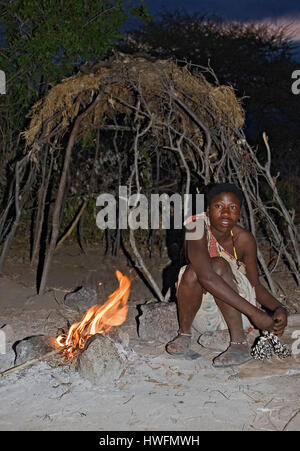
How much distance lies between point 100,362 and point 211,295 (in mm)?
900

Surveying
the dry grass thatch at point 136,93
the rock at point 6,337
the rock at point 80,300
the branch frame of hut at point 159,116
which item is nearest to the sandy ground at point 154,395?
the rock at point 6,337

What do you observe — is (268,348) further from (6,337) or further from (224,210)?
(6,337)

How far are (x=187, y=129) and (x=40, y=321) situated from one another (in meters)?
2.10

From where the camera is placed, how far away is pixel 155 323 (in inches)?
155

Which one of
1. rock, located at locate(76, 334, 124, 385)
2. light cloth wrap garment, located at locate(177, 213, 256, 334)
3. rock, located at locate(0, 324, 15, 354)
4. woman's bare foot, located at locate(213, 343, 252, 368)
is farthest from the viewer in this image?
rock, located at locate(0, 324, 15, 354)

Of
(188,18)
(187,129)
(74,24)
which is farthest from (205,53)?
(187,129)

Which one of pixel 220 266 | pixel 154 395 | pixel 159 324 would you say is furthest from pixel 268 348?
pixel 154 395

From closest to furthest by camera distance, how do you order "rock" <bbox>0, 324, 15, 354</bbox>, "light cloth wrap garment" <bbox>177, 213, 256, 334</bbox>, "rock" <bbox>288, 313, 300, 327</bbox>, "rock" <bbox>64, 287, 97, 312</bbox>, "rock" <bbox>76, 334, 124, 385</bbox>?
"rock" <bbox>76, 334, 124, 385</bbox> < "light cloth wrap garment" <bbox>177, 213, 256, 334</bbox> < "rock" <bbox>0, 324, 15, 354</bbox> < "rock" <bbox>288, 313, 300, 327</bbox> < "rock" <bbox>64, 287, 97, 312</bbox>

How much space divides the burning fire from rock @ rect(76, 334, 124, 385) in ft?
0.58

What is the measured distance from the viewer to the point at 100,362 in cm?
317

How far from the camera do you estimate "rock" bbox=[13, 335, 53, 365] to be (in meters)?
3.44

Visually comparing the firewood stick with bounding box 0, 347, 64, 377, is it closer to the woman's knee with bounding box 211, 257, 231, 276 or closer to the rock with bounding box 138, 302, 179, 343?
the rock with bounding box 138, 302, 179, 343

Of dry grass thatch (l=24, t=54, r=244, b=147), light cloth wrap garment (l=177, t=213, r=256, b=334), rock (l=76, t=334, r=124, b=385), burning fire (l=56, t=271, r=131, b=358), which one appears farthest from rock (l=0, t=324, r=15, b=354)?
dry grass thatch (l=24, t=54, r=244, b=147)

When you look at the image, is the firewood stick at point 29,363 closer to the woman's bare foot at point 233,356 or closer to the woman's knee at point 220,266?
the woman's bare foot at point 233,356
